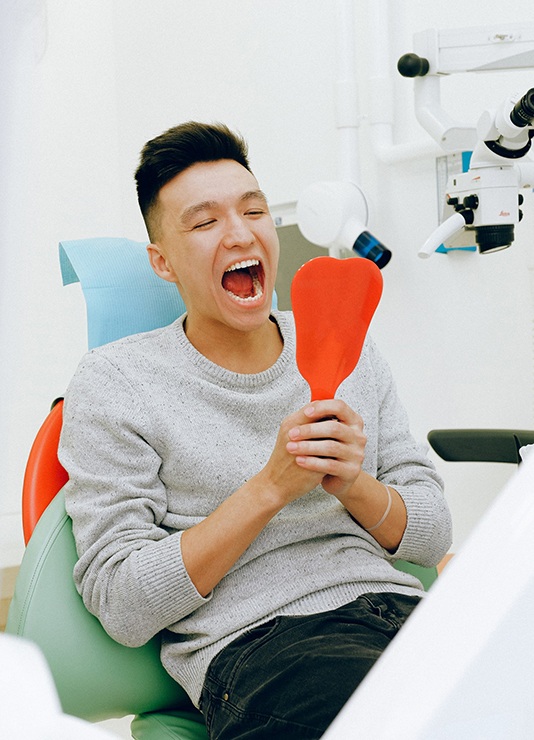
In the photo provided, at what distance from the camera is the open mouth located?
1.37m

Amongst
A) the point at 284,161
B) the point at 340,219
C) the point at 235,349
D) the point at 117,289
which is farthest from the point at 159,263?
the point at 284,161

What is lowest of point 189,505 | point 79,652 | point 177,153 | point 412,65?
point 79,652

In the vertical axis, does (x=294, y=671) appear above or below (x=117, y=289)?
below

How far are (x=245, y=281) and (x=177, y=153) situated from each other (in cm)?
22

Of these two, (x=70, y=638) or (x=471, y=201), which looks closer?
(x=70, y=638)

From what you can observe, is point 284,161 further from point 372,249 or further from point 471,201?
point 471,201

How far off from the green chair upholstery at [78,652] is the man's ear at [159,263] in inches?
→ 15.2

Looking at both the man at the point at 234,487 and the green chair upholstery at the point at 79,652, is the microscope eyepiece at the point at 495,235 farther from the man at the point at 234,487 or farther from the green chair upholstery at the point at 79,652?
the green chair upholstery at the point at 79,652

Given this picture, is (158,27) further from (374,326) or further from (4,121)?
(4,121)

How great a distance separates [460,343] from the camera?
79.7 inches

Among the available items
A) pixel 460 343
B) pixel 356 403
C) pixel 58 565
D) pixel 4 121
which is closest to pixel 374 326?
pixel 460 343

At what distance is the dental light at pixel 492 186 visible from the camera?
1.46 m

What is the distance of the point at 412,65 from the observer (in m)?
1.63

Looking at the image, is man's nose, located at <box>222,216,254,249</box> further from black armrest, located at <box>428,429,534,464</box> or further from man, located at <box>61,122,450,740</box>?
black armrest, located at <box>428,429,534,464</box>
